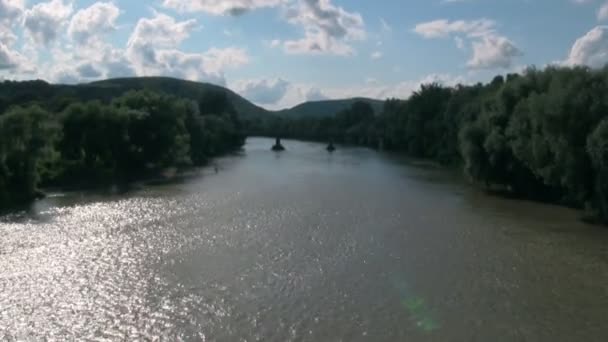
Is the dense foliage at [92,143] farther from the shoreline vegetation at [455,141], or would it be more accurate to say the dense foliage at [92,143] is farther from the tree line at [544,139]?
Answer: the tree line at [544,139]

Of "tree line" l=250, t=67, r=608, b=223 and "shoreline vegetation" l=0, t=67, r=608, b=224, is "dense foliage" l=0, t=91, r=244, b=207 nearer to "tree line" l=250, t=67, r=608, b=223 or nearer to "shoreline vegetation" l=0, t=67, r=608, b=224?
"shoreline vegetation" l=0, t=67, r=608, b=224

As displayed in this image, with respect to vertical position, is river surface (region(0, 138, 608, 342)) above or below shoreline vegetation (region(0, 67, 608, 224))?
below

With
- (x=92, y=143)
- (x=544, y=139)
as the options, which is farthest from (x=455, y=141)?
(x=92, y=143)

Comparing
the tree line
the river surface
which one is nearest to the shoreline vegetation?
the tree line

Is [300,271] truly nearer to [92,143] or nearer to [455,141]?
[92,143]

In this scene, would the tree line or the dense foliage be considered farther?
the dense foliage

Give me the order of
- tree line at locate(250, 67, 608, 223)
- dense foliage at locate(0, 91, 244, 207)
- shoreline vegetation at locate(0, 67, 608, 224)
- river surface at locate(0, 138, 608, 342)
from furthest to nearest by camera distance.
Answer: dense foliage at locate(0, 91, 244, 207) → shoreline vegetation at locate(0, 67, 608, 224) → tree line at locate(250, 67, 608, 223) → river surface at locate(0, 138, 608, 342)

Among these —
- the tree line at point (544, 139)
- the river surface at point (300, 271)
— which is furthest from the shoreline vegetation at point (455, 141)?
Result: the river surface at point (300, 271)
